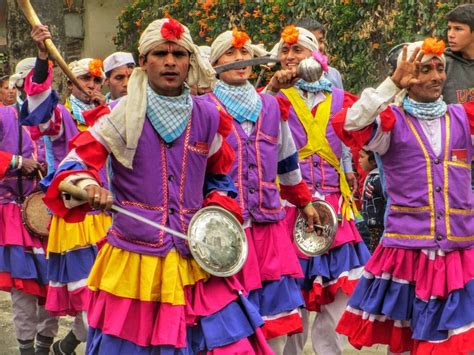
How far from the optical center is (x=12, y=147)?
7.80 m

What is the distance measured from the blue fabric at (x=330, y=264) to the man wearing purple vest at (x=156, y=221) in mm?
2037

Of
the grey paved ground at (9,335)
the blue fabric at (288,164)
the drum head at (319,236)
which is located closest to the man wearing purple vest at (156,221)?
the blue fabric at (288,164)

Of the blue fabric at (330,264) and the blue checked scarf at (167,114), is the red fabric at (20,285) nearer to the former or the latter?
the blue fabric at (330,264)

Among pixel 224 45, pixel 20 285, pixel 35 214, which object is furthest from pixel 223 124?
pixel 20 285

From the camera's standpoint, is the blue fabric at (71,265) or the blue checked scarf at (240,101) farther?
the blue fabric at (71,265)

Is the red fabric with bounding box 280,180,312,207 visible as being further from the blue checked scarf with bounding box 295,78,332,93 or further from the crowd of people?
the blue checked scarf with bounding box 295,78,332,93

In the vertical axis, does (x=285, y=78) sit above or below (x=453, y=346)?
above

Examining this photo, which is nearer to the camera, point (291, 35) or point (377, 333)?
point (377, 333)

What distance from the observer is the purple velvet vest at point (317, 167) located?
7176mm

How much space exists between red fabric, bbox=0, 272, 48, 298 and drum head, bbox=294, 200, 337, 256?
81.1 inches

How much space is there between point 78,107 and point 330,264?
2.13m

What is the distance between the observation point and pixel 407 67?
558 centimetres

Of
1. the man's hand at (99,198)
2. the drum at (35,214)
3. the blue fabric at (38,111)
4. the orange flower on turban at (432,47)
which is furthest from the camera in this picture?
the drum at (35,214)

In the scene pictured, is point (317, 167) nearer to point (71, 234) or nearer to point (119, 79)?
point (71, 234)
